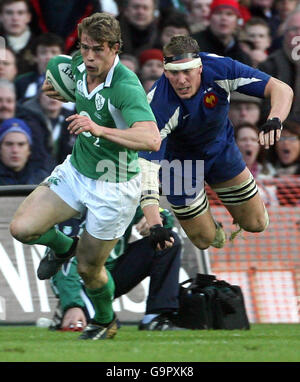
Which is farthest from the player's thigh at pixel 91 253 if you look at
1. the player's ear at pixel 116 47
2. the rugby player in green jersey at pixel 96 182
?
the player's ear at pixel 116 47

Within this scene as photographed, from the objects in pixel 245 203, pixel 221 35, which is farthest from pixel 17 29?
pixel 245 203

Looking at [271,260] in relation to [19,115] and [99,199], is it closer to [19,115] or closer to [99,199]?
[19,115]

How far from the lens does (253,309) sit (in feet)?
33.0

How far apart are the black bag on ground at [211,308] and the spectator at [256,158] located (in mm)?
1804

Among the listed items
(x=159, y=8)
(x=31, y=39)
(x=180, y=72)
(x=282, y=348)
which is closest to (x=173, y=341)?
(x=282, y=348)

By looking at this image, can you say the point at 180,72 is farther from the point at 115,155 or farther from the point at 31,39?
the point at 31,39

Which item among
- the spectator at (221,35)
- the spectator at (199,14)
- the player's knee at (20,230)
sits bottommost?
the player's knee at (20,230)

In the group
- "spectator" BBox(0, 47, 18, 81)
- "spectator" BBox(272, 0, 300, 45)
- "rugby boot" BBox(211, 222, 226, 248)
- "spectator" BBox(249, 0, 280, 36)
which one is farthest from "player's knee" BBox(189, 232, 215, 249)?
"spectator" BBox(249, 0, 280, 36)

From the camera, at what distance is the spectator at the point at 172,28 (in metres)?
11.6

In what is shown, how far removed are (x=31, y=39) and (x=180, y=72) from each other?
348cm

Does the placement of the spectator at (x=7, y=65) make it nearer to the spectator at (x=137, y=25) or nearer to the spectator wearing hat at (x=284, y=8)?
the spectator at (x=137, y=25)

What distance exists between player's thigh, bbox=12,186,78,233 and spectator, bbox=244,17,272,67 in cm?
500

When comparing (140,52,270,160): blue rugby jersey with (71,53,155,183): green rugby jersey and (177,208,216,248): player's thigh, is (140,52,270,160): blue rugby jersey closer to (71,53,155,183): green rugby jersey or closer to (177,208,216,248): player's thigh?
(71,53,155,183): green rugby jersey

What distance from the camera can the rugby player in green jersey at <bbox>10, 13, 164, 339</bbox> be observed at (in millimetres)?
7094
